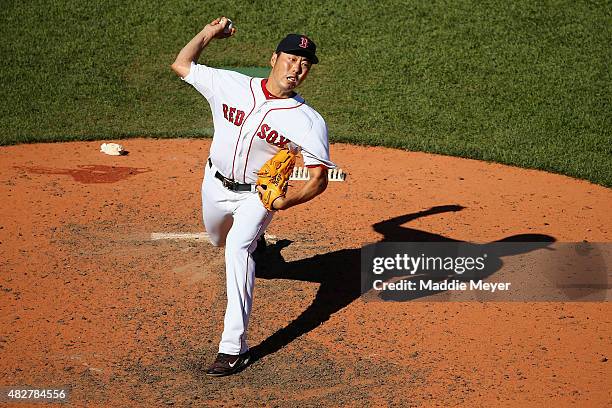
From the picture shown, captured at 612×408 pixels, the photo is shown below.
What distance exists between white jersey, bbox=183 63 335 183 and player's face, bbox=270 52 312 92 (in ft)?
0.45

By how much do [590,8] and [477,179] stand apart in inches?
209

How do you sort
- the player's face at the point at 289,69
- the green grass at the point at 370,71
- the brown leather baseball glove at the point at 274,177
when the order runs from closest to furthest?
the brown leather baseball glove at the point at 274,177, the player's face at the point at 289,69, the green grass at the point at 370,71

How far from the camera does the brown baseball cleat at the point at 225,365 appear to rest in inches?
253

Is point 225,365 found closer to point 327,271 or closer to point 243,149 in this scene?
point 243,149

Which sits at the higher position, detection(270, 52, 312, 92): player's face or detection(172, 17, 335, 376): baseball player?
detection(270, 52, 312, 92): player's face

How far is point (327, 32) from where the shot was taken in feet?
44.5

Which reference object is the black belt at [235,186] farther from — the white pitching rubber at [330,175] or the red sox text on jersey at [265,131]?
the white pitching rubber at [330,175]

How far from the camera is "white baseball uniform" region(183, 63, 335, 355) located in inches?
258

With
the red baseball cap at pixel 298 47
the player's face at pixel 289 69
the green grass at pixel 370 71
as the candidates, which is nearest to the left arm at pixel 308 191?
the player's face at pixel 289 69

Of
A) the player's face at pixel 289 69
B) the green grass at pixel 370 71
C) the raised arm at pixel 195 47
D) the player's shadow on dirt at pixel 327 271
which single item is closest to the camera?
the player's face at pixel 289 69

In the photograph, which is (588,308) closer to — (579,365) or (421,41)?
(579,365)

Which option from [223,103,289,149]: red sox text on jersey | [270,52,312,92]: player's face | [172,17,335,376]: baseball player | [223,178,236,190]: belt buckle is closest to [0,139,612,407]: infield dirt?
[172,17,335,376]: baseball player

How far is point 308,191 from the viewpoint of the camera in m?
6.47

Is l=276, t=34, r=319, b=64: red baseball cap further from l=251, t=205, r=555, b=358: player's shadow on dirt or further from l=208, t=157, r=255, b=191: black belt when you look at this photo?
l=251, t=205, r=555, b=358: player's shadow on dirt
